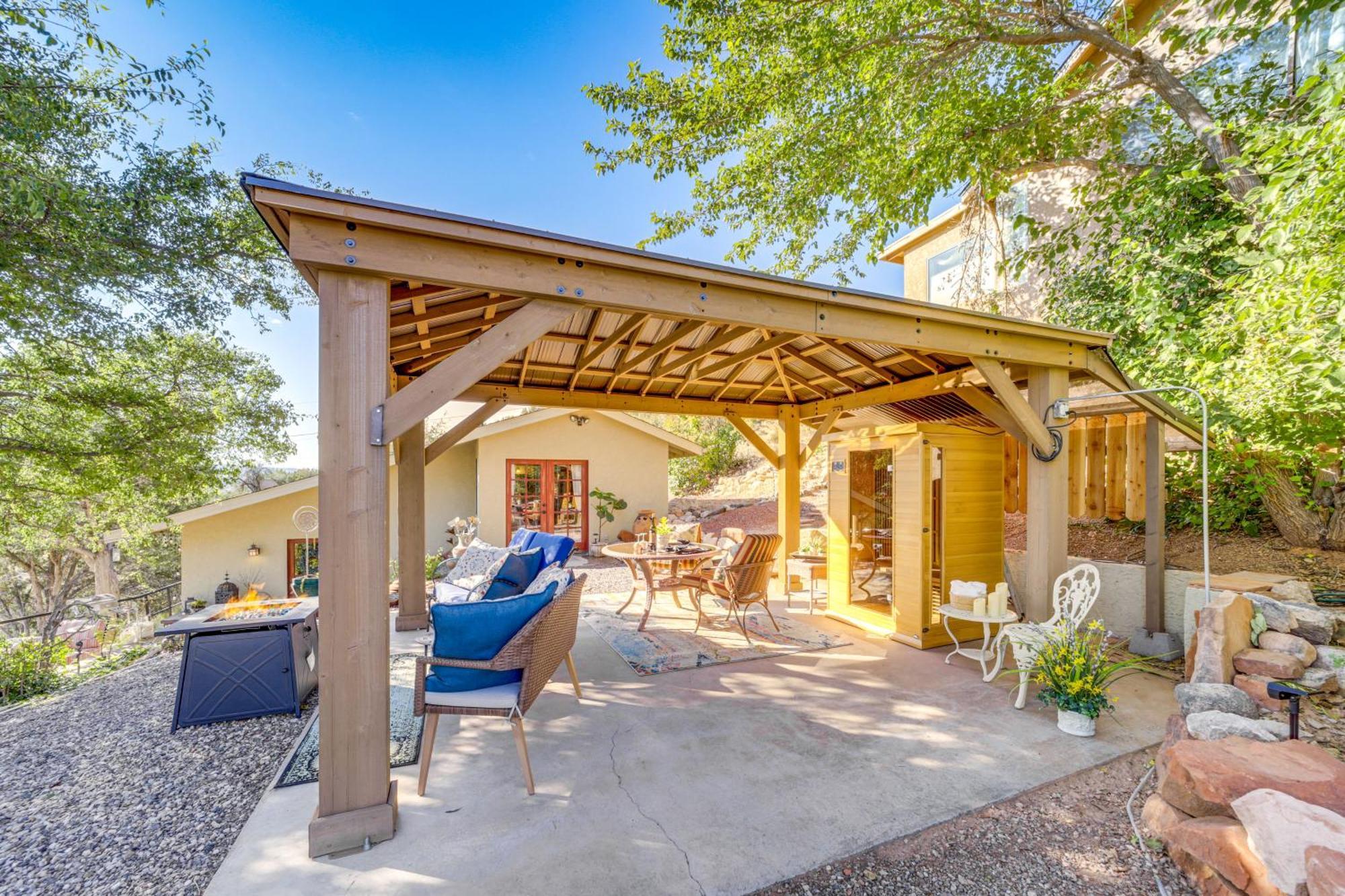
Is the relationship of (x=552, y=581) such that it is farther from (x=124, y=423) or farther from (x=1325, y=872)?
(x=124, y=423)

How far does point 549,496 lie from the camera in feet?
36.2

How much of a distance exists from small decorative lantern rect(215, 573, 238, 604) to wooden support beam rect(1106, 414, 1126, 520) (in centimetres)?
1260

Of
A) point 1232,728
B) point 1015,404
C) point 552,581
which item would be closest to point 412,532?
point 552,581

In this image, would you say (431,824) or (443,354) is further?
(443,354)

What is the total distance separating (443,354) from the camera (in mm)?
5430

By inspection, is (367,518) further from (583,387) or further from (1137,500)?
(1137,500)

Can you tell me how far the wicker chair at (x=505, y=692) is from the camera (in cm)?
261

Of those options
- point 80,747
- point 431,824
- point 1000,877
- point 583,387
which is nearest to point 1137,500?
point 1000,877

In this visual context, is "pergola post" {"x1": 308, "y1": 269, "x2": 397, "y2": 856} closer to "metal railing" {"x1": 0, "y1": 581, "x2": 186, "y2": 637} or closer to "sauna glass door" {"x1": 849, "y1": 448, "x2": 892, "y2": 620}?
"sauna glass door" {"x1": 849, "y1": 448, "x2": 892, "y2": 620}

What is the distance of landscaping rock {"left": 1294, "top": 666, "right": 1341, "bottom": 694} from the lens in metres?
3.05

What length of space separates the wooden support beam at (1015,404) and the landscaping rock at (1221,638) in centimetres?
134

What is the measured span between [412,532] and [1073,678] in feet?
18.1

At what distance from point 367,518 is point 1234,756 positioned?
3.74m

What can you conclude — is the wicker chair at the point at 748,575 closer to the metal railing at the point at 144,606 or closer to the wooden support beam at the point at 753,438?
the wooden support beam at the point at 753,438
